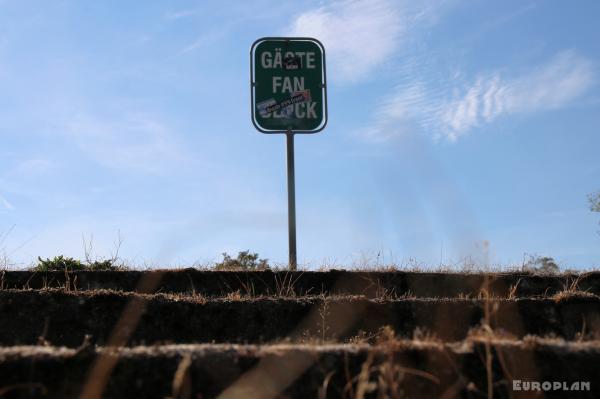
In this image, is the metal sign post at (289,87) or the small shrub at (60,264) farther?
the metal sign post at (289,87)

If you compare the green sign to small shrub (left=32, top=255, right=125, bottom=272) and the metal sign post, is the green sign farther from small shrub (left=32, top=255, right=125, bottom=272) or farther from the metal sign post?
small shrub (left=32, top=255, right=125, bottom=272)

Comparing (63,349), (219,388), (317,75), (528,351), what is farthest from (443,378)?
(317,75)

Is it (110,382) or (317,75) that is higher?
(317,75)

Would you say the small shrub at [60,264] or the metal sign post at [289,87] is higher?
the metal sign post at [289,87]

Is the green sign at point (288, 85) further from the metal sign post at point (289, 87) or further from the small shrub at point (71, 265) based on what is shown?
the small shrub at point (71, 265)

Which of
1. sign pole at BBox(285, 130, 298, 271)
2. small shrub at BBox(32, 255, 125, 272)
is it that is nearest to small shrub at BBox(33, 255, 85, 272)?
small shrub at BBox(32, 255, 125, 272)

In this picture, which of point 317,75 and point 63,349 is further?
point 317,75

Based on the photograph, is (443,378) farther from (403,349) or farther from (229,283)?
(229,283)

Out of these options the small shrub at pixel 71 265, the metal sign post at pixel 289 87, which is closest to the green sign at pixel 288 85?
the metal sign post at pixel 289 87

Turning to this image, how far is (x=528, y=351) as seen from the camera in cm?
282

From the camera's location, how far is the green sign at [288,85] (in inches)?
422

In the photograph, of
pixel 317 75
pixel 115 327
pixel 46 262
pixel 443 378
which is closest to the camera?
pixel 443 378

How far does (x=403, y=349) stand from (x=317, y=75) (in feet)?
27.9

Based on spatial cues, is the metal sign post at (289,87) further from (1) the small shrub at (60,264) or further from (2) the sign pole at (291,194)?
(1) the small shrub at (60,264)
